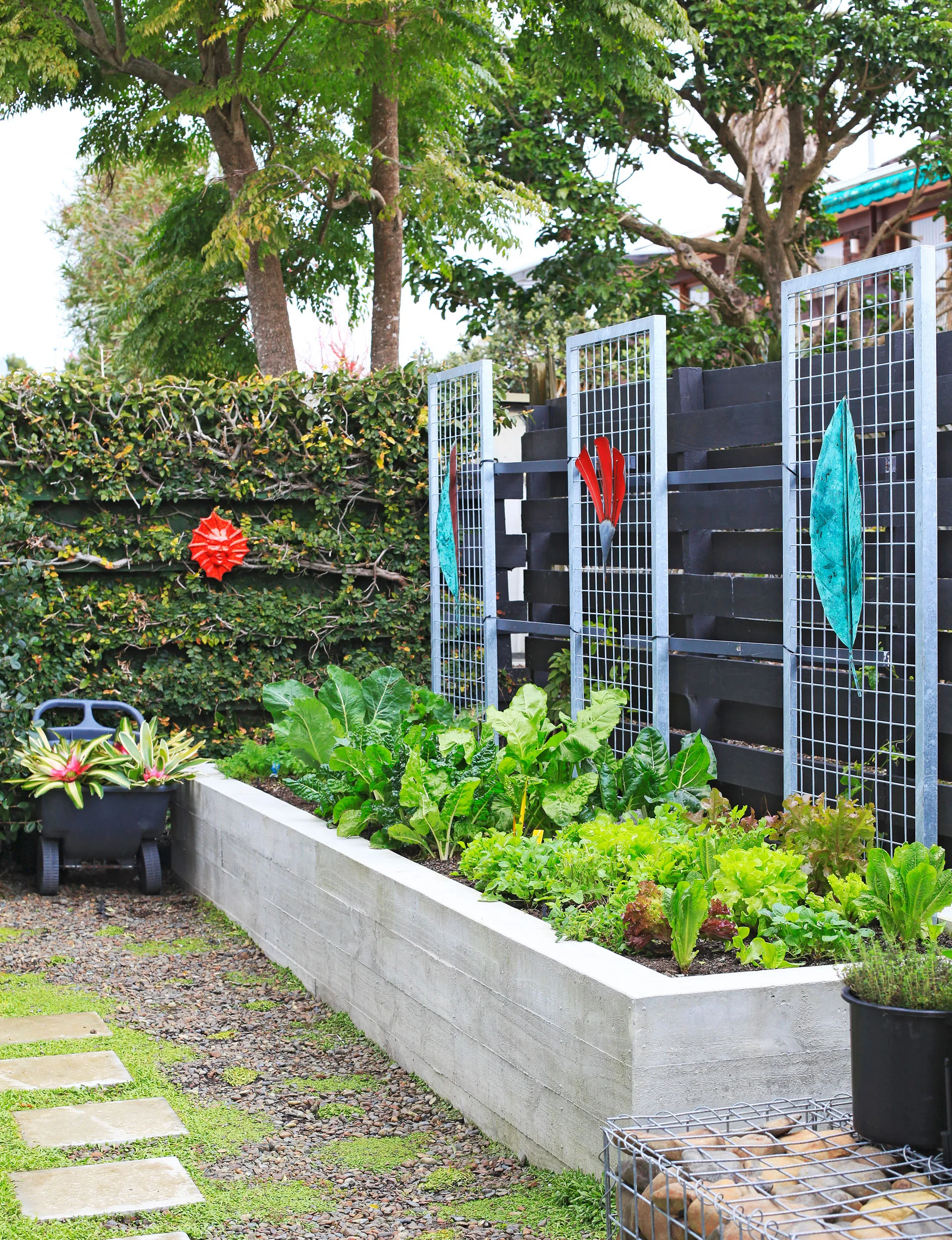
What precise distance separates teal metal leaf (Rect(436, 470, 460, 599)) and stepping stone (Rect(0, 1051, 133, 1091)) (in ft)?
10.5

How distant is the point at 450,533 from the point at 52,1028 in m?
3.23

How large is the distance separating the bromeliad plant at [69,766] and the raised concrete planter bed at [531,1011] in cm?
146

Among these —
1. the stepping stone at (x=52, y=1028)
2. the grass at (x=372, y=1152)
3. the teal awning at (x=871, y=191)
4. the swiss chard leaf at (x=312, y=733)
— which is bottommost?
the grass at (x=372, y=1152)

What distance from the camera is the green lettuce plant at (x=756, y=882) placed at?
308 cm

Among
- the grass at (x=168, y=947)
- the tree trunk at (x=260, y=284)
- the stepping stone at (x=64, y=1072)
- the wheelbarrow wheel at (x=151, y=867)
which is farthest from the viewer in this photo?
the tree trunk at (x=260, y=284)

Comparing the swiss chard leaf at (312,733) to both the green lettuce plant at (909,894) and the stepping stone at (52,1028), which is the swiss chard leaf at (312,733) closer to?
the stepping stone at (52,1028)

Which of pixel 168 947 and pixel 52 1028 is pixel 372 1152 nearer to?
pixel 52 1028

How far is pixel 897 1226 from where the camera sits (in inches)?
76.5

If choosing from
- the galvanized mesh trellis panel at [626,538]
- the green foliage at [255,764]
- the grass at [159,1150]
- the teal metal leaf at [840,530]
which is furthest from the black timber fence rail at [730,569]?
the grass at [159,1150]

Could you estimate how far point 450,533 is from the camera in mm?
6453

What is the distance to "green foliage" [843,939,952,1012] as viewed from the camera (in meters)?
2.20

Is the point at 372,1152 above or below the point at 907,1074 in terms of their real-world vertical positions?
below

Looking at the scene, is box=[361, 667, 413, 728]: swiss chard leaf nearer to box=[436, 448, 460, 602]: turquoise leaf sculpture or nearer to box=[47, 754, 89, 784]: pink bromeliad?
box=[436, 448, 460, 602]: turquoise leaf sculpture

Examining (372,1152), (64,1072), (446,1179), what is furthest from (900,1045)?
(64,1072)
